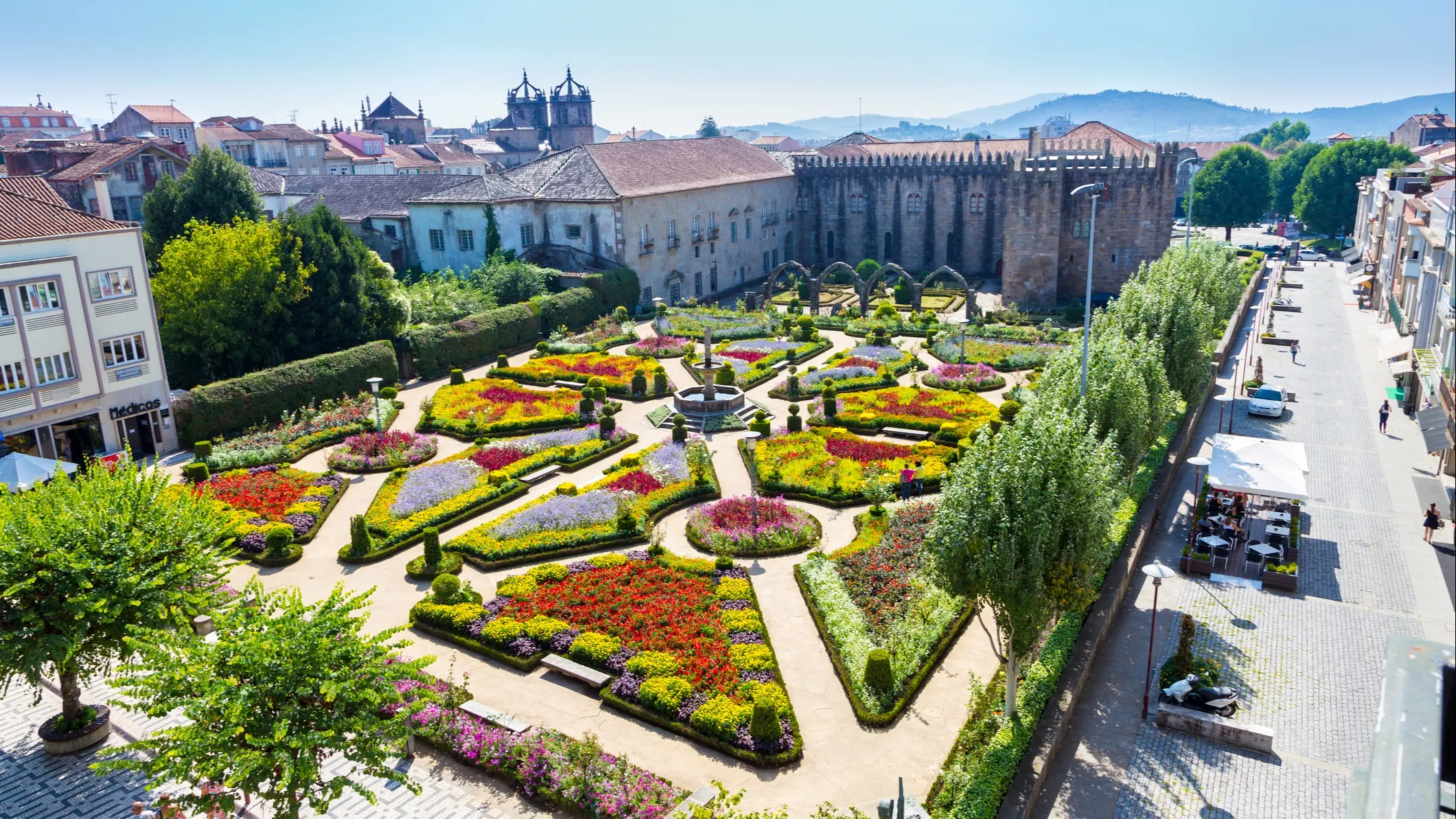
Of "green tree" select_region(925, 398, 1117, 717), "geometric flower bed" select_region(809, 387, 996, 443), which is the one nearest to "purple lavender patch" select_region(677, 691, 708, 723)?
"green tree" select_region(925, 398, 1117, 717)

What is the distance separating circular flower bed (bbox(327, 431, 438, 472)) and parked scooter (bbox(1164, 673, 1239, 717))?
2496 centimetres

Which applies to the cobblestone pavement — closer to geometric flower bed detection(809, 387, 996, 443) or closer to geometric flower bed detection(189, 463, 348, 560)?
geometric flower bed detection(189, 463, 348, 560)

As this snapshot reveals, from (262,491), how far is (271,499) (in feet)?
2.87

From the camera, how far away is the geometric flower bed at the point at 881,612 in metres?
19.1

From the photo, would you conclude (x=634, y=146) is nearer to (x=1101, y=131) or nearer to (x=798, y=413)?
(x=798, y=413)

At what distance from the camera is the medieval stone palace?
6075 cm

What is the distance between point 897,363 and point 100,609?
3527 centimetres

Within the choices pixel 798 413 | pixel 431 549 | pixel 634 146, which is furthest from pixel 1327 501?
pixel 634 146

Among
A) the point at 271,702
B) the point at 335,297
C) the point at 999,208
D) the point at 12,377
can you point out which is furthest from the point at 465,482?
the point at 999,208

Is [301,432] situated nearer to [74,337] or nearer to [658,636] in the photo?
[74,337]

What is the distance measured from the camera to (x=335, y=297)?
147ft

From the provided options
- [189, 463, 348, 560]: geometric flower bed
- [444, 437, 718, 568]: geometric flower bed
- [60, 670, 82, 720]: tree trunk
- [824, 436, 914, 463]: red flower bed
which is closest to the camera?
[60, 670, 82, 720]: tree trunk

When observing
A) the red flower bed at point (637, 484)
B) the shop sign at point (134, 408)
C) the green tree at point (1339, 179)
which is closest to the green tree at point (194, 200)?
the shop sign at point (134, 408)

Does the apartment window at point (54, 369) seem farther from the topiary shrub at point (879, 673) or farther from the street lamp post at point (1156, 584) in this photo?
the street lamp post at point (1156, 584)
